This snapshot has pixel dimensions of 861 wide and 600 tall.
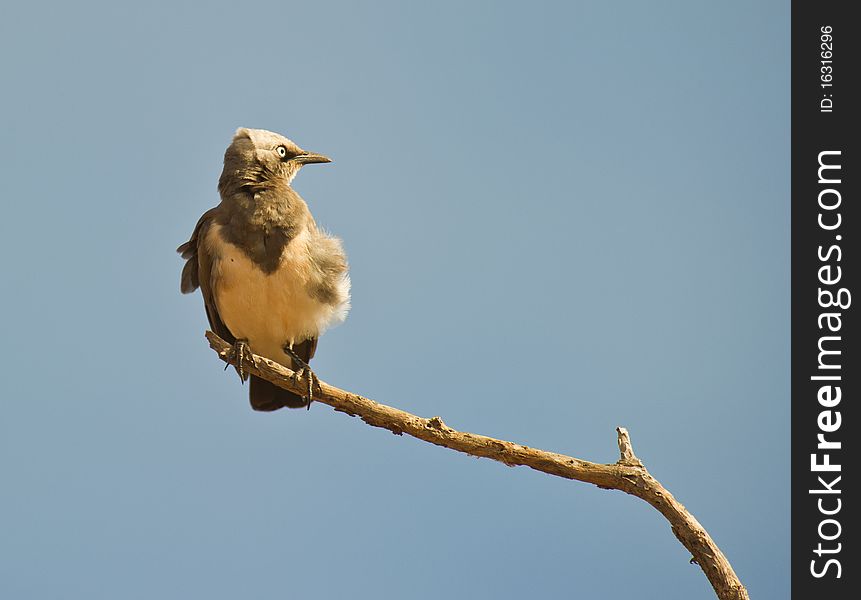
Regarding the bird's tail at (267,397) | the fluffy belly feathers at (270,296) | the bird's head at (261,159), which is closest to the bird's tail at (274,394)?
the bird's tail at (267,397)

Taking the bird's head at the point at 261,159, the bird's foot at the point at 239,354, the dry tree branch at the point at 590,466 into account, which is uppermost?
the bird's head at the point at 261,159

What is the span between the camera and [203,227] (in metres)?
7.44

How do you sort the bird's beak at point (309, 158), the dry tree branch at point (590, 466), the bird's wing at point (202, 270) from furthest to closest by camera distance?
the bird's beak at point (309, 158), the bird's wing at point (202, 270), the dry tree branch at point (590, 466)

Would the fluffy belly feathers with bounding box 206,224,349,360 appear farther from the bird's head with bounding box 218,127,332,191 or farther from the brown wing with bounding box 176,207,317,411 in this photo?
the bird's head with bounding box 218,127,332,191

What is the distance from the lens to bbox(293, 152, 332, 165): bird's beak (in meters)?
7.71

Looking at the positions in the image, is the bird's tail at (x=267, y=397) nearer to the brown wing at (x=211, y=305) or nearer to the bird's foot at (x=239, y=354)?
the brown wing at (x=211, y=305)

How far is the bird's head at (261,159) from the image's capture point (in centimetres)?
740

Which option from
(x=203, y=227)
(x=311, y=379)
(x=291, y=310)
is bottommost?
(x=311, y=379)

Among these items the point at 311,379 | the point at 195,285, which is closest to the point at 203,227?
the point at 195,285

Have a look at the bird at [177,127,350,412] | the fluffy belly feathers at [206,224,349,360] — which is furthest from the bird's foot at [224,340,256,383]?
the fluffy belly feathers at [206,224,349,360]

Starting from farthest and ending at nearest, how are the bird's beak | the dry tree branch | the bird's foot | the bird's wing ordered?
the bird's beak
the bird's wing
the bird's foot
the dry tree branch

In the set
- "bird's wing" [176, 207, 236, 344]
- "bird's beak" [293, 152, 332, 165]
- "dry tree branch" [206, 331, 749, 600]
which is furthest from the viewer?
"bird's beak" [293, 152, 332, 165]
